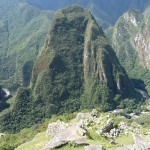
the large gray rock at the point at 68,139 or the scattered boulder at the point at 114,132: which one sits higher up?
the large gray rock at the point at 68,139

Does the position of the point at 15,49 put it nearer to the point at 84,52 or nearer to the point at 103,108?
the point at 84,52

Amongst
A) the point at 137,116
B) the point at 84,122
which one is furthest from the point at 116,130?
the point at 137,116

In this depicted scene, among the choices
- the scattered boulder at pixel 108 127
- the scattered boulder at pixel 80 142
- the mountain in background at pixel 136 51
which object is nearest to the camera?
the scattered boulder at pixel 80 142

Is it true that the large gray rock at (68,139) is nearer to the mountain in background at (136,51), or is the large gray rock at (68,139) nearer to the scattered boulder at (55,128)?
the scattered boulder at (55,128)

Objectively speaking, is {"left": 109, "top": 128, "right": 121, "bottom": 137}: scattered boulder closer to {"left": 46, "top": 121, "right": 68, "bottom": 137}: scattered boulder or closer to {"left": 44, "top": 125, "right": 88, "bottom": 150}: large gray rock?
{"left": 44, "top": 125, "right": 88, "bottom": 150}: large gray rock

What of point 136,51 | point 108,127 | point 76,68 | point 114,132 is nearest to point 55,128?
point 108,127

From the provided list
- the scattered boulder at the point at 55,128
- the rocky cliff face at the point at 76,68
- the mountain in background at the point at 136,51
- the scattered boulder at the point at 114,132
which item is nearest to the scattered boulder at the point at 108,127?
the scattered boulder at the point at 114,132

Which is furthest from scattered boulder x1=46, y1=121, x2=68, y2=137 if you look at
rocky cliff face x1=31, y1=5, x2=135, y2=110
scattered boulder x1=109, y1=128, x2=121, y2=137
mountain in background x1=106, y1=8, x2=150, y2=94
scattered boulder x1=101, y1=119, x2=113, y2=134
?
mountain in background x1=106, y1=8, x2=150, y2=94

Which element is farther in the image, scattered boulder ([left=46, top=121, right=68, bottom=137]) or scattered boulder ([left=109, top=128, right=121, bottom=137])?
scattered boulder ([left=46, top=121, right=68, bottom=137])

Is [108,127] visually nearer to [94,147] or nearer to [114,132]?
[114,132]

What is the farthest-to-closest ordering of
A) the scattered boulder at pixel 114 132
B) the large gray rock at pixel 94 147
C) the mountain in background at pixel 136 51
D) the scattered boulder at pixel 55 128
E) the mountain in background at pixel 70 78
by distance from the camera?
1. the mountain in background at pixel 136 51
2. the mountain in background at pixel 70 78
3. the scattered boulder at pixel 55 128
4. the scattered boulder at pixel 114 132
5. the large gray rock at pixel 94 147
